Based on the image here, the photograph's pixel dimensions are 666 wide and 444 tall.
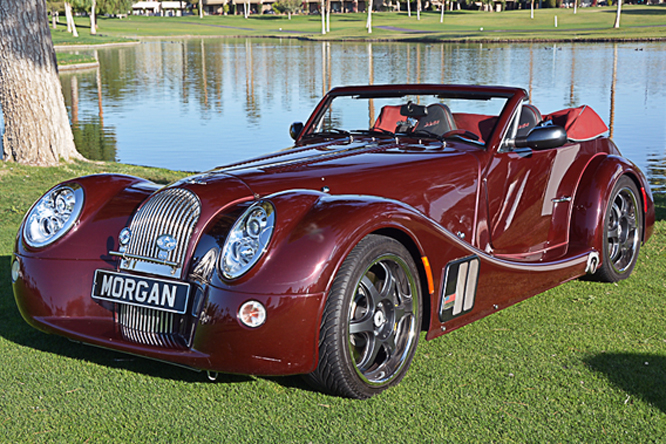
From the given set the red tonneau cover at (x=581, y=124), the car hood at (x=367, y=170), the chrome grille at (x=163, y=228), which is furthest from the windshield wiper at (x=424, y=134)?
the chrome grille at (x=163, y=228)

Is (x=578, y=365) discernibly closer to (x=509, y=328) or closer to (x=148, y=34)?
(x=509, y=328)

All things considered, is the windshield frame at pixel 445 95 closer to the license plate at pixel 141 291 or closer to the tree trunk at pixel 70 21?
the license plate at pixel 141 291

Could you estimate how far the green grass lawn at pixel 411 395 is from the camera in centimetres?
292

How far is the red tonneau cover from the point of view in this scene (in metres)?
5.09

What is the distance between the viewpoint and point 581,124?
16.8ft

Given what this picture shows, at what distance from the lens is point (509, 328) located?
414cm

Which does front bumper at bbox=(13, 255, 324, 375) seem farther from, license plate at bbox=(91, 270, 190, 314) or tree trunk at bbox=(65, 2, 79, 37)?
tree trunk at bbox=(65, 2, 79, 37)

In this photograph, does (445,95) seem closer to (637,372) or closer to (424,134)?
(424,134)

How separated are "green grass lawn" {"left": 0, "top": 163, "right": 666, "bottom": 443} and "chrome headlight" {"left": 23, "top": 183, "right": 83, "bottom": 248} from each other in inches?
25.9

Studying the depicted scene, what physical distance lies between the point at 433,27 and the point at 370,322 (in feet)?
262

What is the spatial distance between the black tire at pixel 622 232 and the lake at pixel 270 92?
503 cm

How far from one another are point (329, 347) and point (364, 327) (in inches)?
11.7

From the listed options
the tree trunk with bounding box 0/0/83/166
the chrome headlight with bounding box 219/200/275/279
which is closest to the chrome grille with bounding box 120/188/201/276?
the chrome headlight with bounding box 219/200/275/279

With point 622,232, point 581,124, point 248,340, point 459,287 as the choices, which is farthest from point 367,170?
point 622,232
